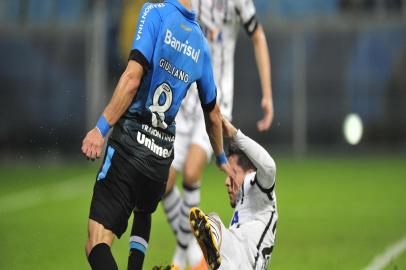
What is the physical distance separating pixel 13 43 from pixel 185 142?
1434 cm

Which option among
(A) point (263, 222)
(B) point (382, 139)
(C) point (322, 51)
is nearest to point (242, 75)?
(C) point (322, 51)

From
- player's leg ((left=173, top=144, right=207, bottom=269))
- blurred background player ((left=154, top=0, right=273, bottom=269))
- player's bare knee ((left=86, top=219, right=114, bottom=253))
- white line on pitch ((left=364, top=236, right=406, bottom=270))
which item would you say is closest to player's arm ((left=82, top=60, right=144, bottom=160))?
player's bare knee ((left=86, top=219, right=114, bottom=253))

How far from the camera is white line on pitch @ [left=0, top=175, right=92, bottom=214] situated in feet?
49.3

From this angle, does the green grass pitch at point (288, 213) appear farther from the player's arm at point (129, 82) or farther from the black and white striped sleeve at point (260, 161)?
the player's arm at point (129, 82)

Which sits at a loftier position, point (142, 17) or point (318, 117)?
point (142, 17)

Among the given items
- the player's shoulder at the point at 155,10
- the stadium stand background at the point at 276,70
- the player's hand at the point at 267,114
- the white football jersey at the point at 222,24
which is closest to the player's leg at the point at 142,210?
the player's shoulder at the point at 155,10

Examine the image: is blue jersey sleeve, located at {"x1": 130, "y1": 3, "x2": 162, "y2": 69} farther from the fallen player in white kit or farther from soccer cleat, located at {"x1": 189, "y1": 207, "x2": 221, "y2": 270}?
the fallen player in white kit

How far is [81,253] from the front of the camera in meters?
10.0

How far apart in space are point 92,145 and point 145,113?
0.57 m

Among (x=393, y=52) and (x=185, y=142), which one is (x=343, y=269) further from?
(x=393, y=52)

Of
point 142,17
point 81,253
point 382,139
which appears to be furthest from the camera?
point 382,139

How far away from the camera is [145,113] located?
609 cm

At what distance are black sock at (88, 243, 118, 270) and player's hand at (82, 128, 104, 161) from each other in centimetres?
58

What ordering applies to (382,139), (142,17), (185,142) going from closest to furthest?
(142,17)
(185,142)
(382,139)
